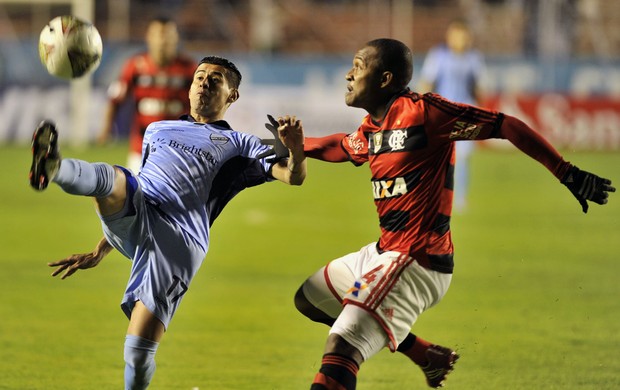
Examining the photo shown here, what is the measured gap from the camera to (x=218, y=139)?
586 cm

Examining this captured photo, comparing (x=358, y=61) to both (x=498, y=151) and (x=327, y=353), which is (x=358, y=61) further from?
(x=498, y=151)

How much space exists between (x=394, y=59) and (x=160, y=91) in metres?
6.59

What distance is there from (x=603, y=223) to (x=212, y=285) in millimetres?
6910

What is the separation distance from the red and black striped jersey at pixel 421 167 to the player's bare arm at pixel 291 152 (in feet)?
1.24

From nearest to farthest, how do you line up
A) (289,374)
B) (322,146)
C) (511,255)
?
(322,146) → (289,374) → (511,255)

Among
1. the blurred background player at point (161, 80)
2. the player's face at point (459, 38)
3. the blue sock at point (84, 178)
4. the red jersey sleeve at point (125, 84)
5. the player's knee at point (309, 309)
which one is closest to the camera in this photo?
the blue sock at point (84, 178)

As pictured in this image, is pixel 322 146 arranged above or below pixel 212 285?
above

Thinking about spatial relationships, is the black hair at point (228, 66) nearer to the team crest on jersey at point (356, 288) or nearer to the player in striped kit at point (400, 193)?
the player in striped kit at point (400, 193)

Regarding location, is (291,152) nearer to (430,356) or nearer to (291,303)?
(430,356)

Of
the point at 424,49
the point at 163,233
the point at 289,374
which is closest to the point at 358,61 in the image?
the point at 163,233

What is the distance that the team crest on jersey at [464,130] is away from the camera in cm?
523

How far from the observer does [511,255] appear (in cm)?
1209

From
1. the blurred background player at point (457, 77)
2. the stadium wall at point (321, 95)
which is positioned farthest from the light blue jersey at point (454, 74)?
the stadium wall at point (321, 95)

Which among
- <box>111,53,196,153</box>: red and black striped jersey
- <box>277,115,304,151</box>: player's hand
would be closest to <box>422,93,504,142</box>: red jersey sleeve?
<box>277,115,304,151</box>: player's hand
